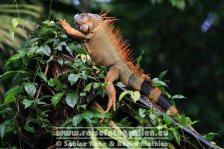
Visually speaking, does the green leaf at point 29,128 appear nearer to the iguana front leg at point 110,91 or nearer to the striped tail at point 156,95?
the iguana front leg at point 110,91

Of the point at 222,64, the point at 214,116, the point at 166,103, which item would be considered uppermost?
the point at 222,64

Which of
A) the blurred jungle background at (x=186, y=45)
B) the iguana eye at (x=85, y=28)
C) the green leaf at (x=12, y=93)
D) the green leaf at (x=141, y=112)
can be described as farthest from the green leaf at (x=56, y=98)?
the blurred jungle background at (x=186, y=45)

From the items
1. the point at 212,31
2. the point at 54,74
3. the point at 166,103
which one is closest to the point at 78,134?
the point at 54,74

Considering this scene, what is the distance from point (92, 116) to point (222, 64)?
7213mm

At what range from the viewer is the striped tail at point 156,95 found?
3.30m

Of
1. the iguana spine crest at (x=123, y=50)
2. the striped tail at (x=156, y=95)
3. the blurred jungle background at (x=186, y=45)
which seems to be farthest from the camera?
the blurred jungle background at (x=186, y=45)

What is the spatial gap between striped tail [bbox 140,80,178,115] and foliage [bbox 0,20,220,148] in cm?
20

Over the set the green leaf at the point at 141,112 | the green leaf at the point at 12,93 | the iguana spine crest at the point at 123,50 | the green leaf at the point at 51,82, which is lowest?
the green leaf at the point at 141,112

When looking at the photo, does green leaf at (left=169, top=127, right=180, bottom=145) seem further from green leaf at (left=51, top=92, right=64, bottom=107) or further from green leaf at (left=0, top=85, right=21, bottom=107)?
green leaf at (left=0, top=85, right=21, bottom=107)

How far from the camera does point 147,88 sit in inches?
133

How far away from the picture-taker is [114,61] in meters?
3.50

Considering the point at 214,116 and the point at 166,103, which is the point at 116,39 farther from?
the point at 214,116

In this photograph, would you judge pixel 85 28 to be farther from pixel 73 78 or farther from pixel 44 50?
pixel 73 78

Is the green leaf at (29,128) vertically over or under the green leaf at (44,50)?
under
